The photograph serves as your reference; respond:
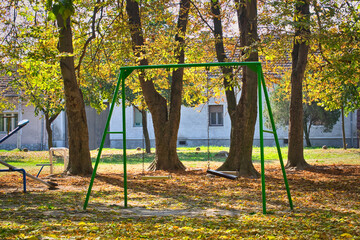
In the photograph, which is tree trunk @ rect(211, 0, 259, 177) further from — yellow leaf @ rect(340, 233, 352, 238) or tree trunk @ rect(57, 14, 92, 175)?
yellow leaf @ rect(340, 233, 352, 238)

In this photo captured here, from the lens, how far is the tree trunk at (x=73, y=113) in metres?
13.0

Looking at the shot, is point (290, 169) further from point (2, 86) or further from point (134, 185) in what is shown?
point (2, 86)

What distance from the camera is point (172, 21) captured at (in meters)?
17.0

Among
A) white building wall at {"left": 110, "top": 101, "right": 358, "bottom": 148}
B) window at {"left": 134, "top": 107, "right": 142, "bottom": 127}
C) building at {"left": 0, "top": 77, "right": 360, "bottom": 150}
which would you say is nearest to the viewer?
building at {"left": 0, "top": 77, "right": 360, "bottom": 150}

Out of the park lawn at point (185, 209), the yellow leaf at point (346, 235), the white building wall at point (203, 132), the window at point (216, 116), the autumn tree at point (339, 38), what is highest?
the autumn tree at point (339, 38)

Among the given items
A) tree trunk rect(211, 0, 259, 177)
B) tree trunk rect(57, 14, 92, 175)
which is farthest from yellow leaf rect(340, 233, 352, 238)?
tree trunk rect(57, 14, 92, 175)

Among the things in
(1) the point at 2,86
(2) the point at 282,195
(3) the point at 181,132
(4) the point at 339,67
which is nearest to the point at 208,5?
(4) the point at 339,67

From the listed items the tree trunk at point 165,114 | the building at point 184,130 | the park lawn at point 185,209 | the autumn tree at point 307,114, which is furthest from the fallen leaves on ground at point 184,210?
the building at point 184,130

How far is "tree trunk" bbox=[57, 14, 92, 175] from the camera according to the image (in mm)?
13031

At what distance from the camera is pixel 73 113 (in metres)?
13.1

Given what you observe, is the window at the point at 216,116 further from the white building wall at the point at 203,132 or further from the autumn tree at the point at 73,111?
the autumn tree at the point at 73,111

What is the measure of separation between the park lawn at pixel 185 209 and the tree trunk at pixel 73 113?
2.23 ft

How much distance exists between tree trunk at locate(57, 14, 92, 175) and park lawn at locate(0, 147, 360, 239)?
680 mm

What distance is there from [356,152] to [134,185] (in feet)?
47.0
